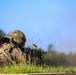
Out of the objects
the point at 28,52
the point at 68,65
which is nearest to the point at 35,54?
the point at 28,52

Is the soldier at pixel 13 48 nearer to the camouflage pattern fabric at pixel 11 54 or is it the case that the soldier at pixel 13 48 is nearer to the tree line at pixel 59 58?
the camouflage pattern fabric at pixel 11 54

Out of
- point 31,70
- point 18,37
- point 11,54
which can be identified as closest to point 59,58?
point 31,70

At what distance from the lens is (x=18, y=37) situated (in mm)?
11242

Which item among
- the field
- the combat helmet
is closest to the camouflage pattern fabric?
the combat helmet

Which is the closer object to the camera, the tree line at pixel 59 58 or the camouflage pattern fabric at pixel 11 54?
the tree line at pixel 59 58

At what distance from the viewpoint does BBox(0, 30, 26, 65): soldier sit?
10.5m

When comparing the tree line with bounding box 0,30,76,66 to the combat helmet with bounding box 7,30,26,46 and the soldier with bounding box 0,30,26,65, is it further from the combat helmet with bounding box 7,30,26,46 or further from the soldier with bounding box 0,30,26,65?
the combat helmet with bounding box 7,30,26,46

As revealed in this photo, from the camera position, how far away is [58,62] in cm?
931

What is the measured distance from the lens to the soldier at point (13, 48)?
1053 centimetres

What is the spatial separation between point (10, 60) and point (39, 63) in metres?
1.06

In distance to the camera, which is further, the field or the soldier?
the soldier

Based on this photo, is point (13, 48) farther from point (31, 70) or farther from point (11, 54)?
point (31, 70)

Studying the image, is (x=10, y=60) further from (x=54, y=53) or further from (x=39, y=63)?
(x=54, y=53)

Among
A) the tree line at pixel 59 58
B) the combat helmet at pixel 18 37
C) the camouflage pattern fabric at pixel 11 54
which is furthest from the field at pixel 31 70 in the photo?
the combat helmet at pixel 18 37
